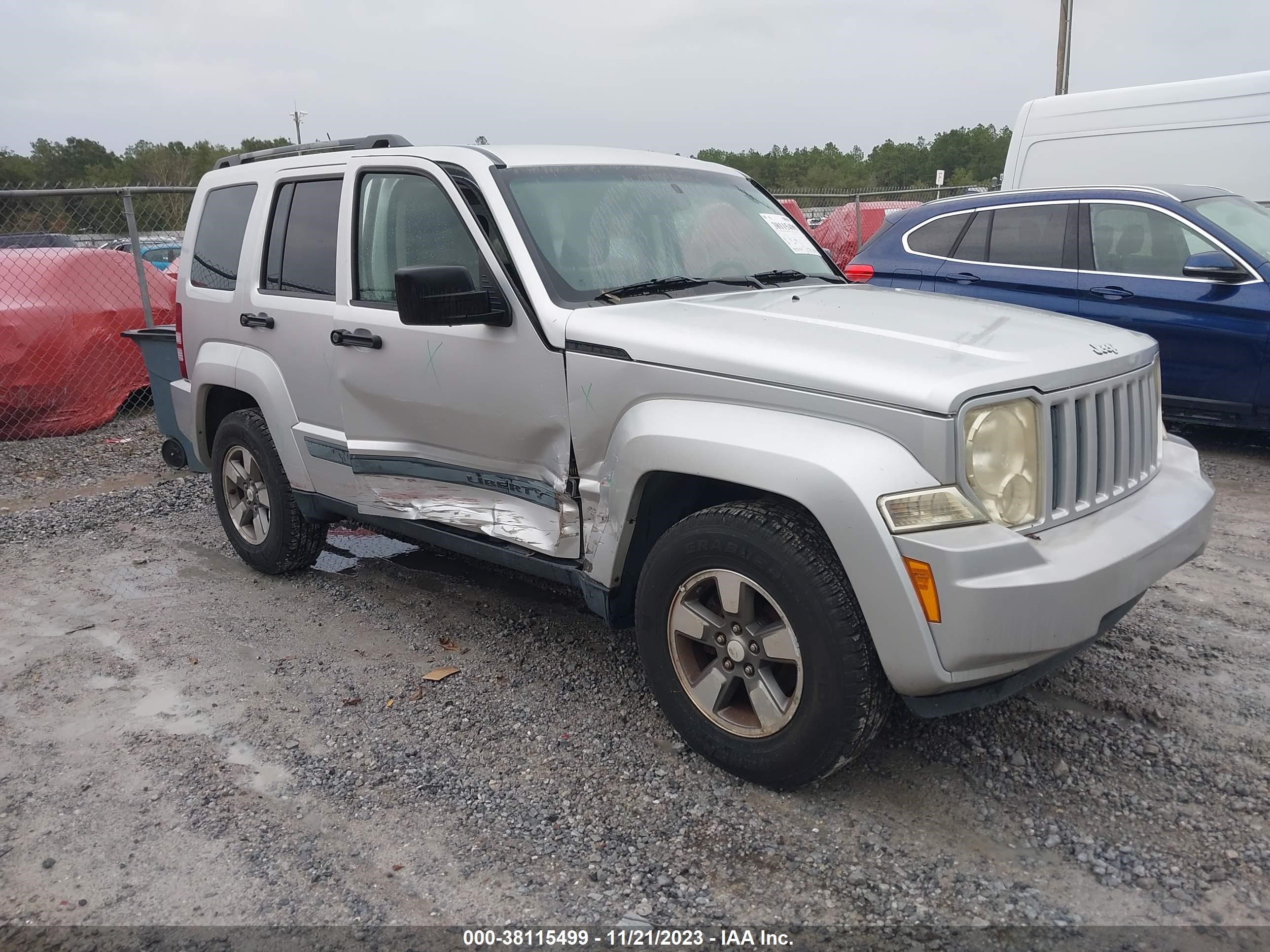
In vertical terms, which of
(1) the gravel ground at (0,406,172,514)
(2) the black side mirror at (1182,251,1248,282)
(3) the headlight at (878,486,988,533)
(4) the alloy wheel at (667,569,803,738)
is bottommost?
(1) the gravel ground at (0,406,172,514)

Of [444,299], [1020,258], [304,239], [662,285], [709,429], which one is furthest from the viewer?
[1020,258]

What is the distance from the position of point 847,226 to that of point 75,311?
9.88m

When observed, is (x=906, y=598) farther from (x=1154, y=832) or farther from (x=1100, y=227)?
(x=1100, y=227)

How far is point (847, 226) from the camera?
1417 centimetres

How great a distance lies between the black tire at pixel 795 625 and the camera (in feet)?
8.59

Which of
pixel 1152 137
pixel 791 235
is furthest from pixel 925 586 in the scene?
pixel 1152 137

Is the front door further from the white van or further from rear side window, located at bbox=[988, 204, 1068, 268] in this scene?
the white van

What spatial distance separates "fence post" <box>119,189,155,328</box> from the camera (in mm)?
8312

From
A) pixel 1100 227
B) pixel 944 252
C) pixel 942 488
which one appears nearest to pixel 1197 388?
pixel 1100 227

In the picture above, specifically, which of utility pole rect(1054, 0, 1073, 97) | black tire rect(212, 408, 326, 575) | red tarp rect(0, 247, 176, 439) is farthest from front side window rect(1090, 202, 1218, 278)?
utility pole rect(1054, 0, 1073, 97)

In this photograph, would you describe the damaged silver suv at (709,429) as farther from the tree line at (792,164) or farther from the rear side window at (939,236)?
the tree line at (792,164)

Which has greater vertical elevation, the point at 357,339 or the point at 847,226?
the point at 847,226

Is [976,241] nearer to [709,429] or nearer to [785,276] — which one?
[785,276]

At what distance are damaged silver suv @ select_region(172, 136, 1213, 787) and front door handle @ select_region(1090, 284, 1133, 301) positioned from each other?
3.23 metres
